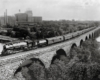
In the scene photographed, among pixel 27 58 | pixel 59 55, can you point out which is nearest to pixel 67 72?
pixel 27 58

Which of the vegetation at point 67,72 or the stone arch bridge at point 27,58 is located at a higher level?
the stone arch bridge at point 27,58

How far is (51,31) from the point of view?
37.6 metres

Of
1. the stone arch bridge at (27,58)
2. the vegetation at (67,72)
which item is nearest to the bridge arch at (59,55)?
the stone arch bridge at (27,58)

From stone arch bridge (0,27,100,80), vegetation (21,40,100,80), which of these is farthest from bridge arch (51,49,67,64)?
vegetation (21,40,100,80)

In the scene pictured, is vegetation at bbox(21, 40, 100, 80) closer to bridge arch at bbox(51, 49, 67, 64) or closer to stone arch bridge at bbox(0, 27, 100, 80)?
stone arch bridge at bbox(0, 27, 100, 80)

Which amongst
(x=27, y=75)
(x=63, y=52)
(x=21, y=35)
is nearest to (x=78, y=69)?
(x=27, y=75)

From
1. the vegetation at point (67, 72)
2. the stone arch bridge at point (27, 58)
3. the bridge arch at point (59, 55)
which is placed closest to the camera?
the stone arch bridge at point (27, 58)

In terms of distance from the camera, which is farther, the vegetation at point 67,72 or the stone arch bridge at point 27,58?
the vegetation at point 67,72

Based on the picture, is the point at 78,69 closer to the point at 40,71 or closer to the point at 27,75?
the point at 40,71

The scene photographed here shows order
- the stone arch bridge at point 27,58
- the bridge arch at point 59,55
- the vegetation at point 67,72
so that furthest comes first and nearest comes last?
1. the bridge arch at point 59,55
2. the vegetation at point 67,72
3. the stone arch bridge at point 27,58

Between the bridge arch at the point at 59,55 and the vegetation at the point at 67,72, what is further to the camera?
the bridge arch at the point at 59,55

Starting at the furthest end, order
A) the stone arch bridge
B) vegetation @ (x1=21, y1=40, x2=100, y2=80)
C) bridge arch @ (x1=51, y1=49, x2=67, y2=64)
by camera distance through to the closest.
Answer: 1. bridge arch @ (x1=51, y1=49, x2=67, y2=64)
2. vegetation @ (x1=21, y1=40, x2=100, y2=80)
3. the stone arch bridge

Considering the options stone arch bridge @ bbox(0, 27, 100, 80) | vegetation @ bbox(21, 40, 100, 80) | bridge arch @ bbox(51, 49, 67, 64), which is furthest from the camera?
bridge arch @ bbox(51, 49, 67, 64)

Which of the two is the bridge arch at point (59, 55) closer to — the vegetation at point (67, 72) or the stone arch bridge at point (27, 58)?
the stone arch bridge at point (27, 58)
